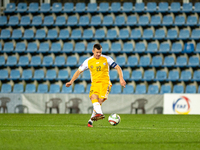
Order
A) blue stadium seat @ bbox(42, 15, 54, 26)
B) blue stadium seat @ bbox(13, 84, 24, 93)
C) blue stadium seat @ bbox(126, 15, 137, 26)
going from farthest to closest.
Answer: blue stadium seat @ bbox(42, 15, 54, 26) < blue stadium seat @ bbox(126, 15, 137, 26) < blue stadium seat @ bbox(13, 84, 24, 93)

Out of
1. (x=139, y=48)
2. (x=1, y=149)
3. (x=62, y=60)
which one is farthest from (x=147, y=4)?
(x=1, y=149)

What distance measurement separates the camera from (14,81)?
19812mm

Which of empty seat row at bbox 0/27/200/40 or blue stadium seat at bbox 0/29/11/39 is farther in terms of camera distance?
blue stadium seat at bbox 0/29/11/39

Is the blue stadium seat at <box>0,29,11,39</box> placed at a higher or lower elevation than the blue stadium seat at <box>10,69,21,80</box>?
higher

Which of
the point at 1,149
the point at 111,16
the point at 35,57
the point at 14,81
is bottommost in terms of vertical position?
the point at 1,149

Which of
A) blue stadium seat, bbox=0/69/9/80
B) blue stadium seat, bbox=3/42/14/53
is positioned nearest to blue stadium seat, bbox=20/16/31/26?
blue stadium seat, bbox=3/42/14/53

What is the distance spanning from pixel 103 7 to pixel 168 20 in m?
3.79

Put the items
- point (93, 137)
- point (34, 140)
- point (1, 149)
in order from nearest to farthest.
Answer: point (1, 149) → point (34, 140) → point (93, 137)

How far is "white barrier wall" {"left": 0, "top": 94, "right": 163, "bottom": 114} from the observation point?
16141 mm

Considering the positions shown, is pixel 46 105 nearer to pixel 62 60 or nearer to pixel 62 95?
pixel 62 95

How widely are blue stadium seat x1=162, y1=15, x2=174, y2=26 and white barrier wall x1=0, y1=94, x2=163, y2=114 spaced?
5.46 meters

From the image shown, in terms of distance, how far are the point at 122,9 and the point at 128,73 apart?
4227mm

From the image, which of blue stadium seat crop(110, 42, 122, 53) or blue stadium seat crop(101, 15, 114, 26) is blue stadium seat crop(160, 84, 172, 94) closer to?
blue stadium seat crop(110, 42, 122, 53)

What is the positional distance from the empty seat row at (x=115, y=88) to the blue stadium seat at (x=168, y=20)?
11.8ft
